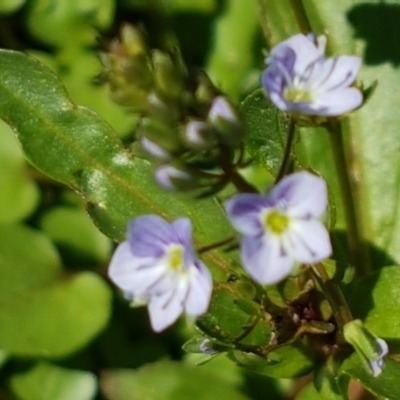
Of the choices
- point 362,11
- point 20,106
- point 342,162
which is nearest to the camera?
point 342,162

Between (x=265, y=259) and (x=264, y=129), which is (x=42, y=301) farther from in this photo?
(x=265, y=259)

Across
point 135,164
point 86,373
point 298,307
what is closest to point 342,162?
point 298,307

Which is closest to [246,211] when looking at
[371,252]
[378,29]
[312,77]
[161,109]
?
[161,109]

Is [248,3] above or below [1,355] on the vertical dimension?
above

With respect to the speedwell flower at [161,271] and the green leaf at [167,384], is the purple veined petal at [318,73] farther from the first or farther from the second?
the green leaf at [167,384]

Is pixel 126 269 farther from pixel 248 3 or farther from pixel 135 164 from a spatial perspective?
pixel 248 3

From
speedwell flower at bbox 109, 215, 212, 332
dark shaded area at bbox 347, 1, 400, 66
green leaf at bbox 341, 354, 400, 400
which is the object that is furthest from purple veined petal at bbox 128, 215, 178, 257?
dark shaded area at bbox 347, 1, 400, 66

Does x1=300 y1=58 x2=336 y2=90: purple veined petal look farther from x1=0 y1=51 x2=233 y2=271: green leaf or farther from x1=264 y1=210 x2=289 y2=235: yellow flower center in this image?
x1=0 y1=51 x2=233 y2=271: green leaf
